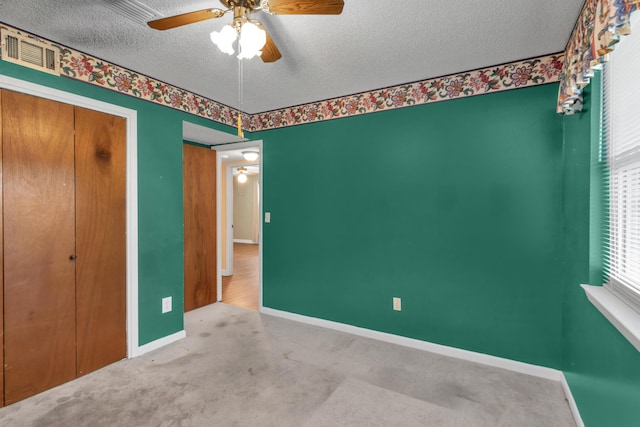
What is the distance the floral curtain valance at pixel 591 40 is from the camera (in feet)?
3.51

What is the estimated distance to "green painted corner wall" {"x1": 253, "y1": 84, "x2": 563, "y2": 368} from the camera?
2.27 metres

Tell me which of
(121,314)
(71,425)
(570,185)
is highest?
(570,185)

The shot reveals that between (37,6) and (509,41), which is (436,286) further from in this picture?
(37,6)

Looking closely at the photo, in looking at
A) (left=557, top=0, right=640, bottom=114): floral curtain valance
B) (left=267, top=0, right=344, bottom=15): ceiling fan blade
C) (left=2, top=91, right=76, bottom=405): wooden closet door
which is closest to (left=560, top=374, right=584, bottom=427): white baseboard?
(left=557, top=0, right=640, bottom=114): floral curtain valance

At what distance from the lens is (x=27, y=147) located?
6.45 ft

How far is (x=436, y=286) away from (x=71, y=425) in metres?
2.70

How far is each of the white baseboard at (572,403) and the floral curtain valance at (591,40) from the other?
1.81 m

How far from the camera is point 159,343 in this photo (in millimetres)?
2719

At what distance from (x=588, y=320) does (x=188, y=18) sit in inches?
102

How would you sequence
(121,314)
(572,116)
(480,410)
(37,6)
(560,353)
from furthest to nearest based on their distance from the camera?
(121,314) < (560,353) < (572,116) < (480,410) < (37,6)

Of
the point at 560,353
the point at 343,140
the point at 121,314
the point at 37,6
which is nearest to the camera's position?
the point at 37,6

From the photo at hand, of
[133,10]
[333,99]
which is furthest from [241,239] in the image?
[133,10]

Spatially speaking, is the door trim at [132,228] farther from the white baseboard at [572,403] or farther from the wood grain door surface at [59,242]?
the white baseboard at [572,403]

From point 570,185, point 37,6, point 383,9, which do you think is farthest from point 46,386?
point 570,185
